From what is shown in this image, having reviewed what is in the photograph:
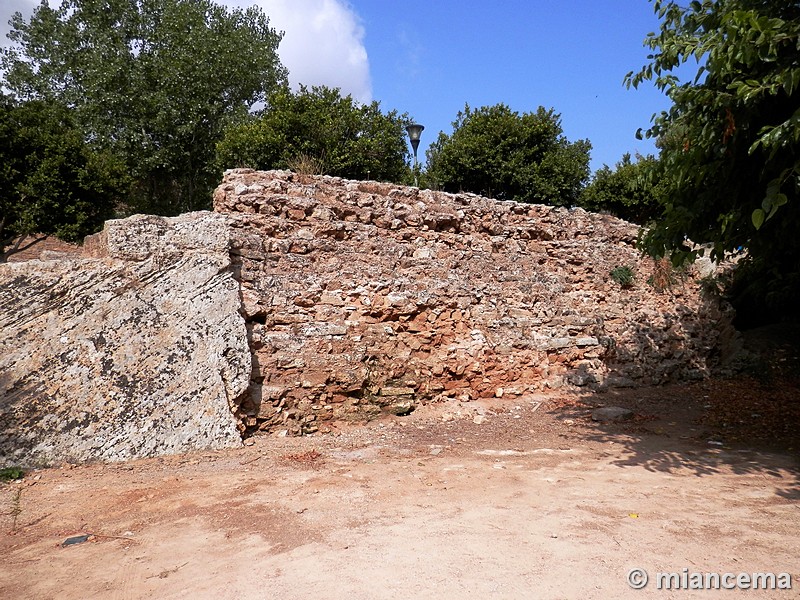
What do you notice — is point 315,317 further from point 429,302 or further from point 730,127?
point 730,127

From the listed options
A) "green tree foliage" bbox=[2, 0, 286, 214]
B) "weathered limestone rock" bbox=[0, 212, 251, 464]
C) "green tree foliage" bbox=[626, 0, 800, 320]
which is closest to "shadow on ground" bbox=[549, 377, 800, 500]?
"green tree foliage" bbox=[626, 0, 800, 320]

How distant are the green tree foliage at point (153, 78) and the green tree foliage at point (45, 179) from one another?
3.06 m

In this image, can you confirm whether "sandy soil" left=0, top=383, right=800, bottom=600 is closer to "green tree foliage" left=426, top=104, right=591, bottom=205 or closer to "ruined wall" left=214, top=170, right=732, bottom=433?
"ruined wall" left=214, top=170, right=732, bottom=433

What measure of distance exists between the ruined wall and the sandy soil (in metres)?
0.95

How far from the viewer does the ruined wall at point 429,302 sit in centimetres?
635

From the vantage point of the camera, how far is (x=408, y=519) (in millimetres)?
3621

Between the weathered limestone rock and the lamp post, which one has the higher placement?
the lamp post

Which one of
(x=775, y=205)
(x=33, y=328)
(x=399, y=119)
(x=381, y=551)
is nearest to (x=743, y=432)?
(x=775, y=205)

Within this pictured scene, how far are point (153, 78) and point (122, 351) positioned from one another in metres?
13.7

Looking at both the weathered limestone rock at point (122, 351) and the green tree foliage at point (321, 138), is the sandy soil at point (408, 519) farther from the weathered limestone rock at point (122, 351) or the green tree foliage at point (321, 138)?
the green tree foliage at point (321, 138)

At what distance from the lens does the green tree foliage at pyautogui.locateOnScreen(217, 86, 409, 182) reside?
42.0 feet

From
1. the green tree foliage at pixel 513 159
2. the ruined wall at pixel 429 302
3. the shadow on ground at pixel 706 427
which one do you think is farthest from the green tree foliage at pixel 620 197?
the shadow on ground at pixel 706 427

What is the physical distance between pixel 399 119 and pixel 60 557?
46.1ft

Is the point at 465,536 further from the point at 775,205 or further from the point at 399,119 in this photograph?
the point at 399,119
